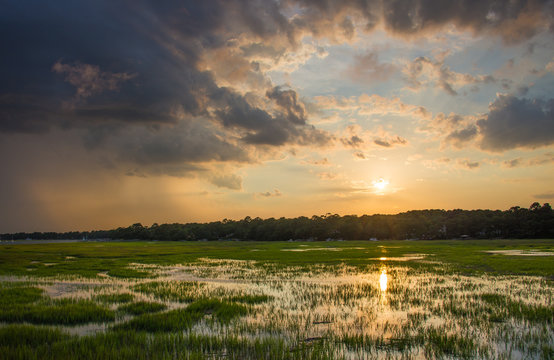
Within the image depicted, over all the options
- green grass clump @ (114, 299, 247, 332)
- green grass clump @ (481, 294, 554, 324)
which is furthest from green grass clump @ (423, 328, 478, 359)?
green grass clump @ (114, 299, 247, 332)

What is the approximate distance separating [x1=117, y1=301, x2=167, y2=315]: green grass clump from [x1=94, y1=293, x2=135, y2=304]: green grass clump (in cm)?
121

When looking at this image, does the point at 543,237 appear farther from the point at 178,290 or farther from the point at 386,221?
the point at 178,290

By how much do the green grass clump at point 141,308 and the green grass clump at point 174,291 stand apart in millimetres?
1551

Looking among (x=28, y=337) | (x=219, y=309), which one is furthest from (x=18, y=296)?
(x=219, y=309)

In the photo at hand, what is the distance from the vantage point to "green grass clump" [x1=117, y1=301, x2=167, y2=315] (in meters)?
11.6

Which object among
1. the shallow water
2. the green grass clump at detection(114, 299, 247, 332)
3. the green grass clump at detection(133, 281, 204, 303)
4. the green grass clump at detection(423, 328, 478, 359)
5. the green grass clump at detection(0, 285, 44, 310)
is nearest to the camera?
the green grass clump at detection(423, 328, 478, 359)

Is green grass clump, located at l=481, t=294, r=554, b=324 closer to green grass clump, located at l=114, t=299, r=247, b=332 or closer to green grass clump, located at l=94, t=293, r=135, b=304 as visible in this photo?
green grass clump, located at l=114, t=299, r=247, b=332

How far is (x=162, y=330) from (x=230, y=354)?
2929 millimetres

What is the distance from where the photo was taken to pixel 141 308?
1184cm

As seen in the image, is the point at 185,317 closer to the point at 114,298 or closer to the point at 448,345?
the point at 114,298

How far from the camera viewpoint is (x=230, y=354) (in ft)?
24.0

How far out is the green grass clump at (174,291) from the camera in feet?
47.3

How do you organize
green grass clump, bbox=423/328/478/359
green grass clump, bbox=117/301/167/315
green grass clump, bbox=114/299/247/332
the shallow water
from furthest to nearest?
green grass clump, bbox=117/301/167/315 → green grass clump, bbox=114/299/247/332 → the shallow water → green grass clump, bbox=423/328/478/359

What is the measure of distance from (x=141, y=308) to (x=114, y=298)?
2956mm
